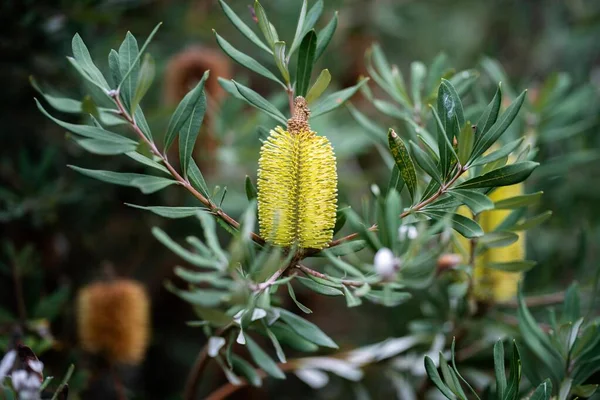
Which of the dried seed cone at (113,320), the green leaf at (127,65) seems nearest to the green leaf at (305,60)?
the green leaf at (127,65)

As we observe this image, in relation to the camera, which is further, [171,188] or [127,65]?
[171,188]

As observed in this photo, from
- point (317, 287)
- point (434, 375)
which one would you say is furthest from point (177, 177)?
point (434, 375)

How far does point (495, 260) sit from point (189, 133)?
34 centimetres

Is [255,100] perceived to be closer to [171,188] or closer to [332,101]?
[332,101]

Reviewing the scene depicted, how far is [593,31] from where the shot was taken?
107cm

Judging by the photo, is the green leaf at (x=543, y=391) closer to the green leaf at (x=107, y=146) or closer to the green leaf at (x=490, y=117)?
the green leaf at (x=490, y=117)

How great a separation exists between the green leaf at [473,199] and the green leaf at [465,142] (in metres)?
0.02

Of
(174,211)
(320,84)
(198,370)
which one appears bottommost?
(198,370)

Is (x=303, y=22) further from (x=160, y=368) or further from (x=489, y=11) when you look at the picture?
(x=489, y=11)

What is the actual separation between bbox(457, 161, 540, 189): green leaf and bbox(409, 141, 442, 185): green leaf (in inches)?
0.6

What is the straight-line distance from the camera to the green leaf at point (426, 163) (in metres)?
0.39

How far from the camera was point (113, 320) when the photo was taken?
69 cm

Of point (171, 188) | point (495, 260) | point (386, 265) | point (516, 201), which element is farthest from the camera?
point (171, 188)

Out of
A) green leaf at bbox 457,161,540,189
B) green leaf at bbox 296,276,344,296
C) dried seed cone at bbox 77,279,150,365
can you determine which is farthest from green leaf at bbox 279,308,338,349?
dried seed cone at bbox 77,279,150,365
